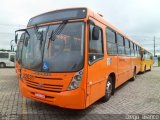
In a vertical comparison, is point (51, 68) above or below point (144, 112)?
above

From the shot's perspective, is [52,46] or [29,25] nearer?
[52,46]

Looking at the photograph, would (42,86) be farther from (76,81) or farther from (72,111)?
(72,111)

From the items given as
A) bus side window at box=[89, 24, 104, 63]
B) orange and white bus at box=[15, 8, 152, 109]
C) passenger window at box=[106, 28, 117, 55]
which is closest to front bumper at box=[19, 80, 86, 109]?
orange and white bus at box=[15, 8, 152, 109]

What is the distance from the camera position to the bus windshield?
605cm

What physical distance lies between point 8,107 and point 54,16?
10.2 ft

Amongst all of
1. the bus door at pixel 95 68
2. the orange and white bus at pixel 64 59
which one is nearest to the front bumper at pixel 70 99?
the orange and white bus at pixel 64 59

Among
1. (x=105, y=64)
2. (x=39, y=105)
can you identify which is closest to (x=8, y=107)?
(x=39, y=105)

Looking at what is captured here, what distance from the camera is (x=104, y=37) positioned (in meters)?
7.76

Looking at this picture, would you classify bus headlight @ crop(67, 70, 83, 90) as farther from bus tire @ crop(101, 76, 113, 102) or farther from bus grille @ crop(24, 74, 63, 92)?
bus tire @ crop(101, 76, 113, 102)

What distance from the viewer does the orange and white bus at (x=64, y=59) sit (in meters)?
5.96

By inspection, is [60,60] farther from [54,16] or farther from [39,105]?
[39,105]

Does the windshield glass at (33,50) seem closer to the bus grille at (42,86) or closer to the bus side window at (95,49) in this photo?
the bus grille at (42,86)

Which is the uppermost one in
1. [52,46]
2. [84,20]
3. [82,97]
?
[84,20]

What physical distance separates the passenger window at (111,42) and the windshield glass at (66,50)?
2.06 metres
